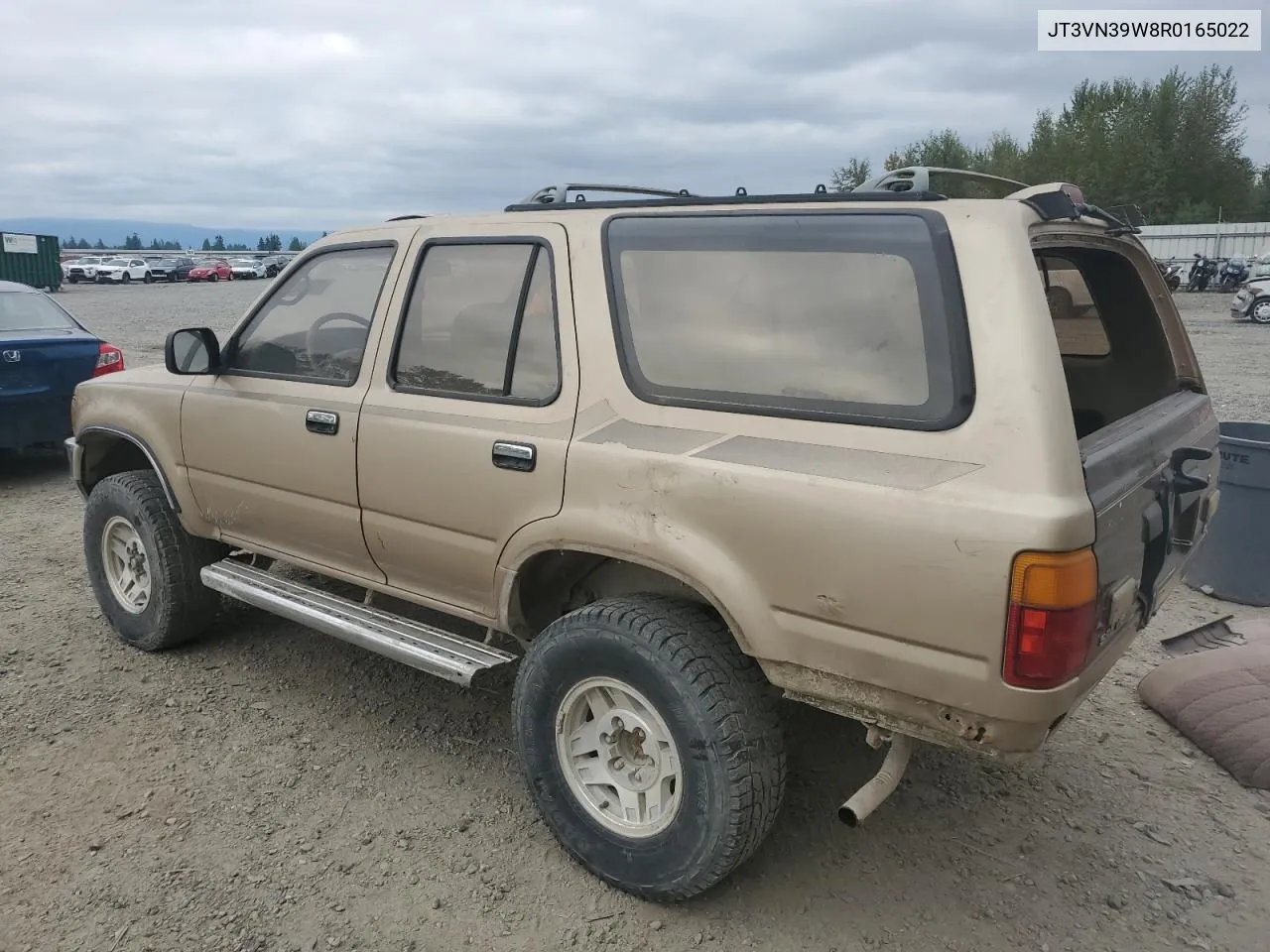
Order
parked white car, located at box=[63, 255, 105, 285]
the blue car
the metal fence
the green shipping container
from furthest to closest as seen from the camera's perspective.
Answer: parked white car, located at box=[63, 255, 105, 285], the metal fence, the green shipping container, the blue car

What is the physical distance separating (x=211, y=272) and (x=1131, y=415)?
5402 cm

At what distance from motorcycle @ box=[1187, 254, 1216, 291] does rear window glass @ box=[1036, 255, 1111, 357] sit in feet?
111

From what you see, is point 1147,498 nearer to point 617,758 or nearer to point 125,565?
point 617,758

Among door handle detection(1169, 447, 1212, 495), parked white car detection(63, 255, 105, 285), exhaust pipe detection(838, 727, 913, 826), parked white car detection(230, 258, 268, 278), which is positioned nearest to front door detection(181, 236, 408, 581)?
exhaust pipe detection(838, 727, 913, 826)

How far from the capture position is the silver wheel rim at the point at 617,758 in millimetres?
2797

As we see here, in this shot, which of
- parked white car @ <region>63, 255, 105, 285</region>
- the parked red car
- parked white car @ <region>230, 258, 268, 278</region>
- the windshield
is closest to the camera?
the windshield

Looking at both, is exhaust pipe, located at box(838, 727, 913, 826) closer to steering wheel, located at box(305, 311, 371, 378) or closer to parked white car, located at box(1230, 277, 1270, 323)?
steering wheel, located at box(305, 311, 371, 378)

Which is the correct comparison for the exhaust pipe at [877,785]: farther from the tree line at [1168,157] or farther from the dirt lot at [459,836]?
the tree line at [1168,157]

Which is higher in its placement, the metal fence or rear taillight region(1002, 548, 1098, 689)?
the metal fence

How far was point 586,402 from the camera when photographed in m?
2.92

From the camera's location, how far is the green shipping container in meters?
35.0

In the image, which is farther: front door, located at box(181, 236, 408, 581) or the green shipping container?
the green shipping container

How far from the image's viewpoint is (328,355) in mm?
3750

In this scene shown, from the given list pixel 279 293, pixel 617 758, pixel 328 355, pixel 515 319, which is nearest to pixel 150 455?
pixel 279 293
